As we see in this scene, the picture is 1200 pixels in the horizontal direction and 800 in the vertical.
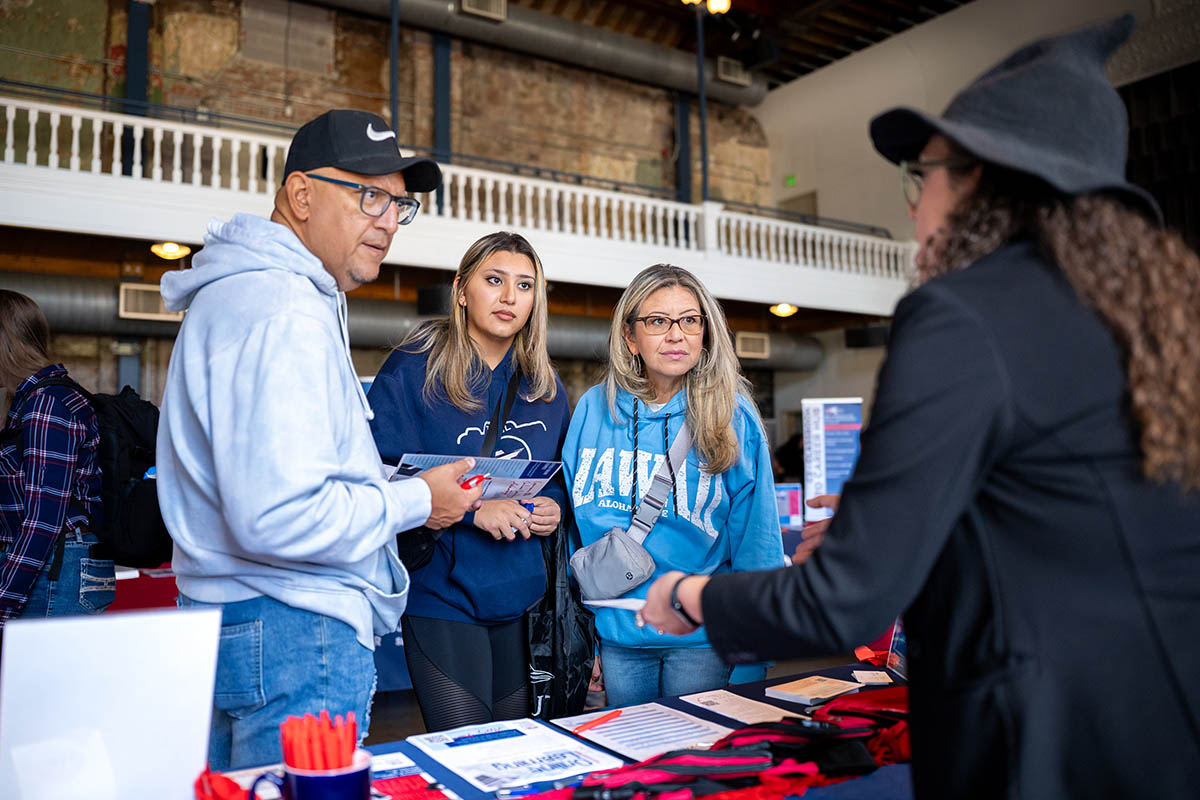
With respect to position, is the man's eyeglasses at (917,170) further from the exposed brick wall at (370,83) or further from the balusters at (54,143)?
the exposed brick wall at (370,83)

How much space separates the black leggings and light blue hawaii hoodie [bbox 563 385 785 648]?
225 millimetres

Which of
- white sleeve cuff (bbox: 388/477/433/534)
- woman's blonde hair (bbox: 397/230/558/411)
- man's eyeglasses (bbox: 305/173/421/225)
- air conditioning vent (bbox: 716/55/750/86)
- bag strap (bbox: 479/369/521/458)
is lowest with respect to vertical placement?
white sleeve cuff (bbox: 388/477/433/534)

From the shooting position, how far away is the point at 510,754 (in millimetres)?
1312

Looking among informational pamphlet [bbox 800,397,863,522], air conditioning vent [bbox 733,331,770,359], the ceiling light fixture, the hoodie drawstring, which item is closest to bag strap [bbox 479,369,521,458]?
the hoodie drawstring

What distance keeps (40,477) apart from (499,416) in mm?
1367

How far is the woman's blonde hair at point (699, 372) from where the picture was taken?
2.04 metres

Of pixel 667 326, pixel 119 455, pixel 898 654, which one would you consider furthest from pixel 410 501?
pixel 119 455

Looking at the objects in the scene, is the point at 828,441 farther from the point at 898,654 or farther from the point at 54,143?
the point at 54,143

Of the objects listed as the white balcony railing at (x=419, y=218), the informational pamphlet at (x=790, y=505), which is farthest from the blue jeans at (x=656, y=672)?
the white balcony railing at (x=419, y=218)

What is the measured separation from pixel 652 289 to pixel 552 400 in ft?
1.27

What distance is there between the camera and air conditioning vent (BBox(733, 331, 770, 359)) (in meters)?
11.4

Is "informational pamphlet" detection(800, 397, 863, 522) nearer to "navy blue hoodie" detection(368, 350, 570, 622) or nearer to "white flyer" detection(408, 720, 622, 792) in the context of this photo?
"navy blue hoodie" detection(368, 350, 570, 622)

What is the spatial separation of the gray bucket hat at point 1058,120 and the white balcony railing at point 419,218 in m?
6.74

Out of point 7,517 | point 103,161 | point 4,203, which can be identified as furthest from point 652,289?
point 103,161
